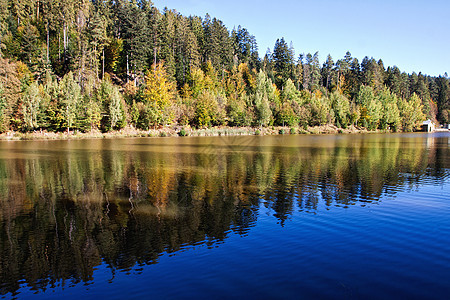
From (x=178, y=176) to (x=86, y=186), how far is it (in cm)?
660

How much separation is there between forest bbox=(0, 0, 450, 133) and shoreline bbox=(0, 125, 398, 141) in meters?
1.81

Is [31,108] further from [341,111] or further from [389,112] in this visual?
[389,112]

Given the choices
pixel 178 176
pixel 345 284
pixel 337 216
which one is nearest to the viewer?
pixel 345 284

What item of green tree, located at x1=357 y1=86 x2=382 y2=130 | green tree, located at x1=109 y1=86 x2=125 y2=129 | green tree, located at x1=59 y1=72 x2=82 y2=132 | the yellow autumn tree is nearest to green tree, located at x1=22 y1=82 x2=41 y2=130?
green tree, located at x1=59 y1=72 x2=82 y2=132

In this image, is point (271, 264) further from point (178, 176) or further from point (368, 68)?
point (368, 68)

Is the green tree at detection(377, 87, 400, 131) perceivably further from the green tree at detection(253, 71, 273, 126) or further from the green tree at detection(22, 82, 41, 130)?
the green tree at detection(22, 82, 41, 130)

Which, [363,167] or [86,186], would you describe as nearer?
[86,186]

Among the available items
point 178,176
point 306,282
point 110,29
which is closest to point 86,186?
point 178,176

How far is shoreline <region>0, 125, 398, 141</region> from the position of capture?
66.0 meters

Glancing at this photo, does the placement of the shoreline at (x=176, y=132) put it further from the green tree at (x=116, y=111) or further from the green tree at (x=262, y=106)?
the green tree at (x=262, y=106)

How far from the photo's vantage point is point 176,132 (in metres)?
87.5

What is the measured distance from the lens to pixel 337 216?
15.8 m

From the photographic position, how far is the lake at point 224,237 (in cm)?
934

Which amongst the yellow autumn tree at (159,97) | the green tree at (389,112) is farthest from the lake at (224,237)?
the green tree at (389,112)
